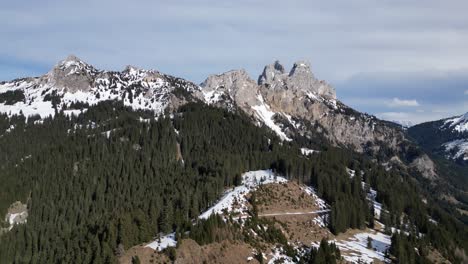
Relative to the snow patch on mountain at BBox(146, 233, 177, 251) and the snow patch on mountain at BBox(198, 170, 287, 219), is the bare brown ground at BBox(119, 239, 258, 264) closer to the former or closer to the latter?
the snow patch on mountain at BBox(146, 233, 177, 251)

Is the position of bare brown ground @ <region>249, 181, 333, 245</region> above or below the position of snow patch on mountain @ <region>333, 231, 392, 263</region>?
above

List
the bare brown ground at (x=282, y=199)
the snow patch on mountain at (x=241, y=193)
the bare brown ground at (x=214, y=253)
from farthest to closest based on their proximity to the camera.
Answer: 1. the bare brown ground at (x=282, y=199)
2. the snow patch on mountain at (x=241, y=193)
3. the bare brown ground at (x=214, y=253)

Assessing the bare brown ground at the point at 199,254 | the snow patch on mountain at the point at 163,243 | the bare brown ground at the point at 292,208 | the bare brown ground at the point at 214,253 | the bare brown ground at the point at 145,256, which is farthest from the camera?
the bare brown ground at the point at 292,208

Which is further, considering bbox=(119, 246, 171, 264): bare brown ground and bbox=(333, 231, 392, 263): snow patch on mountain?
bbox=(333, 231, 392, 263): snow patch on mountain

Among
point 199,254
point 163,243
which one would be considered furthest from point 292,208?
point 163,243

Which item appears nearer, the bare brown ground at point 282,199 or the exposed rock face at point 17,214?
the bare brown ground at point 282,199

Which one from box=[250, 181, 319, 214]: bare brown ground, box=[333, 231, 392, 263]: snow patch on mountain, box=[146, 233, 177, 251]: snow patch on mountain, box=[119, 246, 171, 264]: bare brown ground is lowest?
box=[333, 231, 392, 263]: snow patch on mountain

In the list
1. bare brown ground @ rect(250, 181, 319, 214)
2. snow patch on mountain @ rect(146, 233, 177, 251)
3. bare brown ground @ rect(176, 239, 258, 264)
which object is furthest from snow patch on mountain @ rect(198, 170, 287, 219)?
snow patch on mountain @ rect(146, 233, 177, 251)

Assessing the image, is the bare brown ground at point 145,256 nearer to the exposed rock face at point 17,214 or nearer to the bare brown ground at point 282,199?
the bare brown ground at point 282,199

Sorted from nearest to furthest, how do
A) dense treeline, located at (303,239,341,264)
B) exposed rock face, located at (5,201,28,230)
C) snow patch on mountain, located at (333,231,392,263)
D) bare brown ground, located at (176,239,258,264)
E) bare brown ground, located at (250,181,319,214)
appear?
bare brown ground, located at (176,239,258,264) < dense treeline, located at (303,239,341,264) < snow patch on mountain, located at (333,231,392,263) < bare brown ground, located at (250,181,319,214) < exposed rock face, located at (5,201,28,230)

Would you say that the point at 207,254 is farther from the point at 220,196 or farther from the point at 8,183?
the point at 8,183

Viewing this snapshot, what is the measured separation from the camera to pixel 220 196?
165250mm

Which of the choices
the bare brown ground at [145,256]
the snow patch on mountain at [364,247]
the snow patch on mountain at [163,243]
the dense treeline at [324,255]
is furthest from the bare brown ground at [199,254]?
the snow patch on mountain at [364,247]

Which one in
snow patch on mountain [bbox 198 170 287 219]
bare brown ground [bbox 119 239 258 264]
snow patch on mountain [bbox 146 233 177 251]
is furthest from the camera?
snow patch on mountain [bbox 198 170 287 219]
